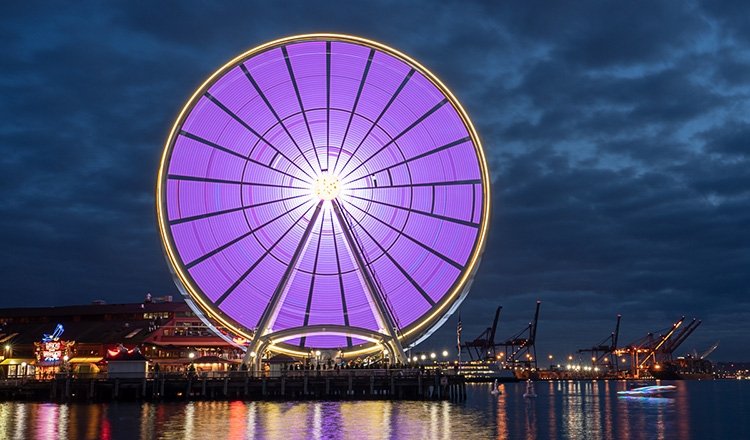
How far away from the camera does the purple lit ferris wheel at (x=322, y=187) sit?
1863 inches

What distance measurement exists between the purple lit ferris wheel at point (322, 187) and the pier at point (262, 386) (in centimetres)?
276

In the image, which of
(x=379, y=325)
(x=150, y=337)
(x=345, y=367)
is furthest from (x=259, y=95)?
(x=150, y=337)

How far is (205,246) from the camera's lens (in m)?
48.3

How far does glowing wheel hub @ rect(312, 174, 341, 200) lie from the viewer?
1873 inches

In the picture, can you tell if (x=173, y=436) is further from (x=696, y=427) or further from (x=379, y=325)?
(x=696, y=427)

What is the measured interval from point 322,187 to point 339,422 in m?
13.9

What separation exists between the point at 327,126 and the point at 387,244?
25.8 feet

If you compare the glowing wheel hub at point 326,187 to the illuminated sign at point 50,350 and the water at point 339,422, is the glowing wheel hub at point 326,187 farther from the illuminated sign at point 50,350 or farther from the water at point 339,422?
the illuminated sign at point 50,350

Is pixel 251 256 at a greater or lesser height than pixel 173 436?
greater

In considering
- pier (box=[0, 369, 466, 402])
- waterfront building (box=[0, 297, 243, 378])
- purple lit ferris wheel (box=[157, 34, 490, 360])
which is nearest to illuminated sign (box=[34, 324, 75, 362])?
waterfront building (box=[0, 297, 243, 378])

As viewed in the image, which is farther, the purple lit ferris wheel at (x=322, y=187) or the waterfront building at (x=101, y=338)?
the waterfront building at (x=101, y=338)

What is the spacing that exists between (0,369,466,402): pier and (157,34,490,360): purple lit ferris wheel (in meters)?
2.76

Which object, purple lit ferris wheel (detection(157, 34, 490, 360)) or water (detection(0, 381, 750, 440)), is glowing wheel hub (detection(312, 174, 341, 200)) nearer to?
purple lit ferris wheel (detection(157, 34, 490, 360))

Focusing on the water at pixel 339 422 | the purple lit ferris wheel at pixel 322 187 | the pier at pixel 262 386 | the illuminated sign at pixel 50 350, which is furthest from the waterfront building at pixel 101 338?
the purple lit ferris wheel at pixel 322 187
